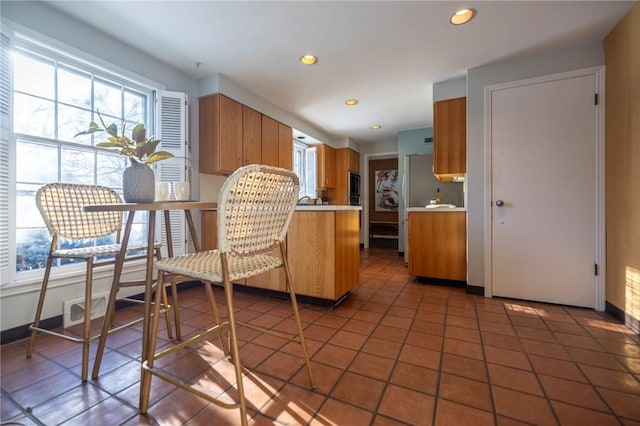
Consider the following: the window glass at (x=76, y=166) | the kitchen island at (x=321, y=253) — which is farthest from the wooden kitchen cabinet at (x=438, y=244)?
the window glass at (x=76, y=166)

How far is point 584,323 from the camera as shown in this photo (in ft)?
6.66

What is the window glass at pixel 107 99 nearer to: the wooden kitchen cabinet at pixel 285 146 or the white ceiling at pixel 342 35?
the white ceiling at pixel 342 35

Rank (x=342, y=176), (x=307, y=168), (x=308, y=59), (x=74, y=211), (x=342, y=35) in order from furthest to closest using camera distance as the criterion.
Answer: (x=342, y=176)
(x=307, y=168)
(x=308, y=59)
(x=342, y=35)
(x=74, y=211)

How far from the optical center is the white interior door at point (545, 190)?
233 centimetres

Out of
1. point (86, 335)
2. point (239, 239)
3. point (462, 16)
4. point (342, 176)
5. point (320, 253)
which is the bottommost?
point (86, 335)

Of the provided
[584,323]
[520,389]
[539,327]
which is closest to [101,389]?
[520,389]

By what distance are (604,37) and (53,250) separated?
4.39 metres

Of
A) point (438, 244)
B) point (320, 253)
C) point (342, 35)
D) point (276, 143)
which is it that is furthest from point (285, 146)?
point (438, 244)

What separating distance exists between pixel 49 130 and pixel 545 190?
4173mm

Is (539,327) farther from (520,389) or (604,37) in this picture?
(604,37)

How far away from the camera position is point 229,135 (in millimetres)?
3082

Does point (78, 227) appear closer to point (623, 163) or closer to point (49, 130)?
point (49, 130)

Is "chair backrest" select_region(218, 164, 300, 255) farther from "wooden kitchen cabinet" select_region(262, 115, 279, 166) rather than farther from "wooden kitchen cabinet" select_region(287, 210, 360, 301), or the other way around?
"wooden kitchen cabinet" select_region(262, 115, 279, 166)

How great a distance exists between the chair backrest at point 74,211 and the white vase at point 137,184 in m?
0.67
